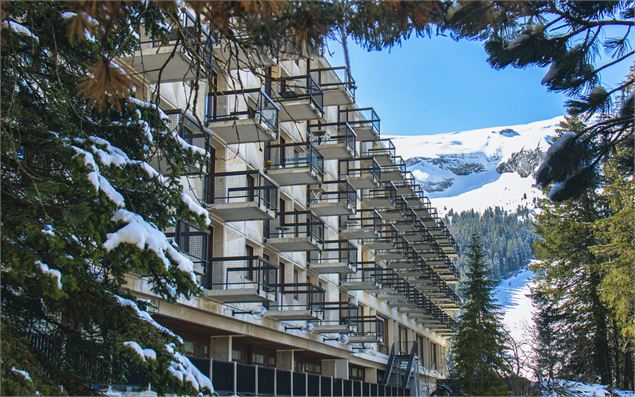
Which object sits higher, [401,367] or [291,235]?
[291,235]

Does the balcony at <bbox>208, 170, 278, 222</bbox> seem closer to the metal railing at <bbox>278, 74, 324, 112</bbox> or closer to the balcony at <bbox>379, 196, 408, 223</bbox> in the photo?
the metal railing at <bbox>278, 74, 324, 112</bbox>

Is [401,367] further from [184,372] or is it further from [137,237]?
[137,237]

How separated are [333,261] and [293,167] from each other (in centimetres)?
852

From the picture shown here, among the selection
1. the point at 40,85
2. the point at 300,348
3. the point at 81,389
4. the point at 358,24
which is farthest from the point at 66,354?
the point at 300,348

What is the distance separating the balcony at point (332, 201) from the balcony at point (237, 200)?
9198 millimetres

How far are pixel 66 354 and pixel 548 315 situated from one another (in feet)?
163

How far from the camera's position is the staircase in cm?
4953

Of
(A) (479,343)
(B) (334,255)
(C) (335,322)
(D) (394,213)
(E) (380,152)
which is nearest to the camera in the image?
(C) (335,322)

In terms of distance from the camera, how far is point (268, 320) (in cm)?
3169

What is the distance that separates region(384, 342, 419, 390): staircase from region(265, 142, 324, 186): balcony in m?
18.2

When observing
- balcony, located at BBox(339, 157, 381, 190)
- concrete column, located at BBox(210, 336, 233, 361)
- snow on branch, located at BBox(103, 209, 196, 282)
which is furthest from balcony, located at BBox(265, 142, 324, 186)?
snow on branch, located at BBox(103, 209, 196, 282)

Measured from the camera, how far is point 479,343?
191ft

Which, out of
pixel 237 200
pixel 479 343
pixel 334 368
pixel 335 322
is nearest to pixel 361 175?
pixel 335 322

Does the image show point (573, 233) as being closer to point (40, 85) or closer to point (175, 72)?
point (175, 72)
